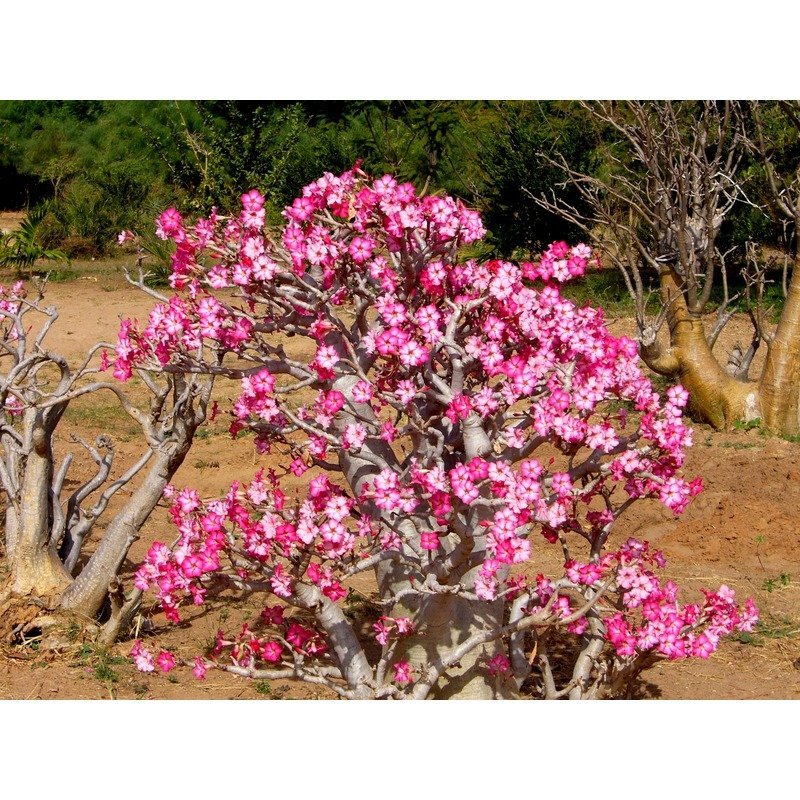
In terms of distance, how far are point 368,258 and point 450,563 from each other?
110 centimetres

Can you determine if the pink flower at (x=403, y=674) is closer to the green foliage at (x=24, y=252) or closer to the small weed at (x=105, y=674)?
the small weed at (x=105, y=674)

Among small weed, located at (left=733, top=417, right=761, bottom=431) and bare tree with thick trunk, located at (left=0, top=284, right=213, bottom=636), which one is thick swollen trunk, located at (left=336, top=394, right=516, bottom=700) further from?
small weed, located at (left=733, top=417, right=761, bottom=431)

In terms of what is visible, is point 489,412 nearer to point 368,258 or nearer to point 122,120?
point 368,258

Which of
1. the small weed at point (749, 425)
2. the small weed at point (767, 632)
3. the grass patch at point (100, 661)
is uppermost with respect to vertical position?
the small weed at point (749, 425)

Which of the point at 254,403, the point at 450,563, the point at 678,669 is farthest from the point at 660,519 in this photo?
the point at 254,403

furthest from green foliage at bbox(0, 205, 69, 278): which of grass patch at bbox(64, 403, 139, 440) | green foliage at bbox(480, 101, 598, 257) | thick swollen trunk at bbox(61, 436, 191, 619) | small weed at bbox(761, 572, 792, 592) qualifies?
small weed at bbox(761, 572, 792, 592)

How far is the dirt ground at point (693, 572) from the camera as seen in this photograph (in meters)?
4.43

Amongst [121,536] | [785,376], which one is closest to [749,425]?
[785,376]

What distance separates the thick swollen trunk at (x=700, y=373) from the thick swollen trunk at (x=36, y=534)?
15.1 ft

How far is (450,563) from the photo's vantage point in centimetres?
368

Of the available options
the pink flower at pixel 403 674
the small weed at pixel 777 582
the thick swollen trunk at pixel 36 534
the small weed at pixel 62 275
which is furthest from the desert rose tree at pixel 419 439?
the small weed at pixel 62 275

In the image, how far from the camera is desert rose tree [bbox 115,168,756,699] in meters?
3.50

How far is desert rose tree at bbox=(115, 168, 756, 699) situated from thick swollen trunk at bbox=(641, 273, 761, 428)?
4.25 m

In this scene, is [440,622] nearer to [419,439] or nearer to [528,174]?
[419,439]
